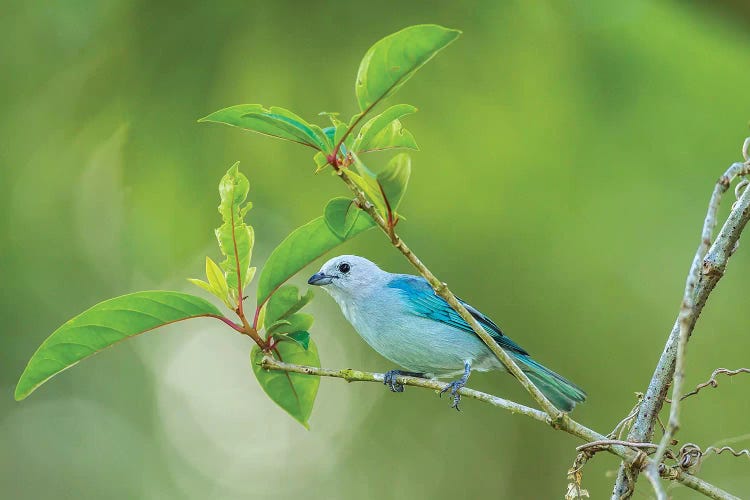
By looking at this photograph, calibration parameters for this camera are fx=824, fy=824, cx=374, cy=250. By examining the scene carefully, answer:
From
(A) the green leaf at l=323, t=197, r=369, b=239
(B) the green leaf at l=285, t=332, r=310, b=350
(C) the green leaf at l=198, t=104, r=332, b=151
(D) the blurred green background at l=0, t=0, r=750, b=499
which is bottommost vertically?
(B) the green leaf at l=285, t=332, r=310, b=350

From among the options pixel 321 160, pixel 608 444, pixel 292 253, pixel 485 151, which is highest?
pixel 485 151

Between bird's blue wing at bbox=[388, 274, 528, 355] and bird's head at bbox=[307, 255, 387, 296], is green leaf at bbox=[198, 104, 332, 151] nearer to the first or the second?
bird's blue wing at bbox=[388, 274, 528, 355]

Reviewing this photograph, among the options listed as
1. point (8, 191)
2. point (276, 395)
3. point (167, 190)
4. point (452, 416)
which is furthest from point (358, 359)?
point (276, 395)

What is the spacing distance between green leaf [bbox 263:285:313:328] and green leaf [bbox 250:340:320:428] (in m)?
0.12

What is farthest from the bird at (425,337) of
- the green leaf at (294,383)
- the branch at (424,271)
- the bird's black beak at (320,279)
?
the branch at (424,271)

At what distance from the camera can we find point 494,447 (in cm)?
868

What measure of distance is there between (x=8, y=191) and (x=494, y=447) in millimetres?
5380

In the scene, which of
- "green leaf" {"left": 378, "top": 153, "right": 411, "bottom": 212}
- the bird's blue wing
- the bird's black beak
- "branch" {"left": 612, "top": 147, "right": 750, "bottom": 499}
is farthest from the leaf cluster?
the bird's black beak

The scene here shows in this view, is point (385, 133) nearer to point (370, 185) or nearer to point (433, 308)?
point (370, 185)

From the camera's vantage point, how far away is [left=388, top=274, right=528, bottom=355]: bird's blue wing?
13.5 ft

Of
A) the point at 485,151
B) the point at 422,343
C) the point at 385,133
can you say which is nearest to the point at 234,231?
the point at 385,133

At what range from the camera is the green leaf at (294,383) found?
273 centimetres

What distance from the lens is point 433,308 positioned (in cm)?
438

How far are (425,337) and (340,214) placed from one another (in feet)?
6.24
